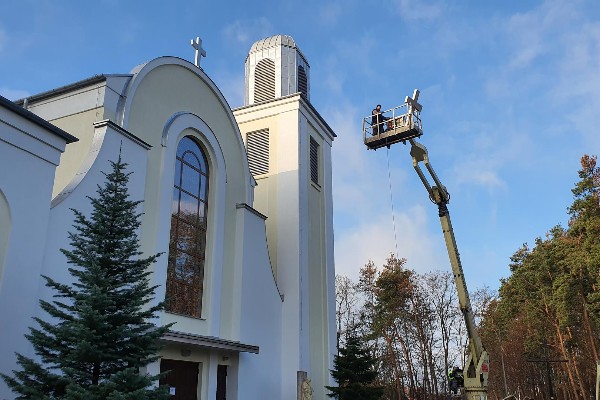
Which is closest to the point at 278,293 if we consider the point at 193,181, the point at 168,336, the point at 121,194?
the point at 193,181

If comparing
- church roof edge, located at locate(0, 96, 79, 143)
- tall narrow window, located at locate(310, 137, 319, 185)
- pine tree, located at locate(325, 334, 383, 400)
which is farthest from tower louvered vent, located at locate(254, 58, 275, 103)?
church roof edge, located at locate(0, 96, 79, 143)

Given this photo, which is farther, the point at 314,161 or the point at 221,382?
the point at 314,161

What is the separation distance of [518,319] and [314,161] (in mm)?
26320

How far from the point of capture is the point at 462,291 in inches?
602

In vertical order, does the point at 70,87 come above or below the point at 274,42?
below

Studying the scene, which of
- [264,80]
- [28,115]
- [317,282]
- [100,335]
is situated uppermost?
[264,80]

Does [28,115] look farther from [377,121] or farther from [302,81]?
[302,81]

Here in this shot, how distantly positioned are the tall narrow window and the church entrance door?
871 centimetres

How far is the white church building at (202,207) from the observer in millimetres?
8734

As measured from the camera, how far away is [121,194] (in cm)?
729

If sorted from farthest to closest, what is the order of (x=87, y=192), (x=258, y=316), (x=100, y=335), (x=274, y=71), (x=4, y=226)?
(x=274, y=71) → (x=258, y=316) → (x=87, y=192) → (x=4, y=226) → (x=100, y=335)

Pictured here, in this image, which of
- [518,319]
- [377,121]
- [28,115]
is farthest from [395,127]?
[518,319]

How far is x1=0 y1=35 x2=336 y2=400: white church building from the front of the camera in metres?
8.73

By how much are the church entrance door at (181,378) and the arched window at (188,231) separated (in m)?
1.15
